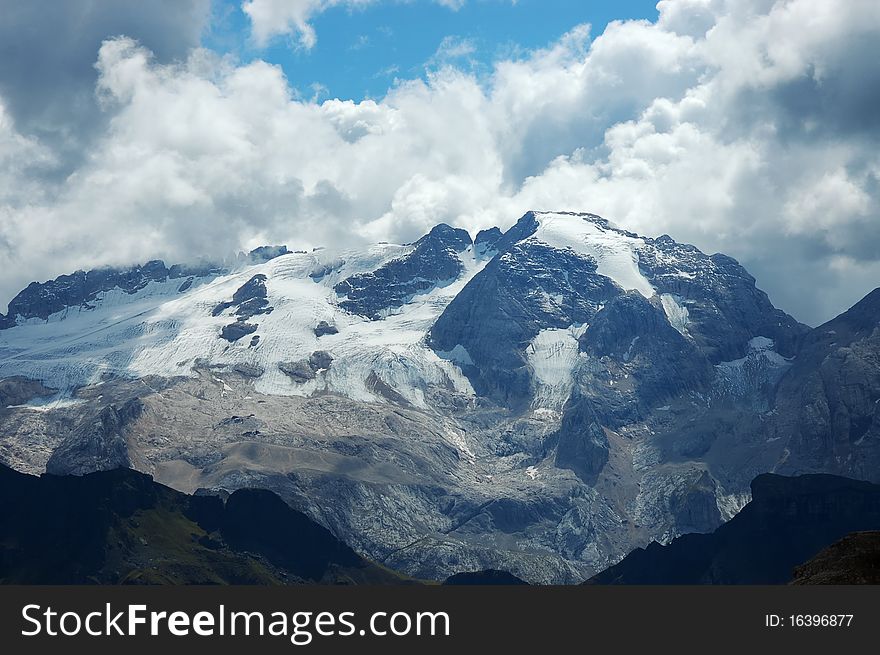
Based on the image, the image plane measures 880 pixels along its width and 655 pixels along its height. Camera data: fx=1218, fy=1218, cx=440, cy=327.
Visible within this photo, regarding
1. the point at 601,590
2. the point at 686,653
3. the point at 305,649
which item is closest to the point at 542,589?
the point at 601,590

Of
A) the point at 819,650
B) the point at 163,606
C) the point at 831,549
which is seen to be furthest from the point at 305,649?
the point at 831,549

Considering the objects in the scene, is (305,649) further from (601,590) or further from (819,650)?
(819,650)

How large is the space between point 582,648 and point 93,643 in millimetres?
53163

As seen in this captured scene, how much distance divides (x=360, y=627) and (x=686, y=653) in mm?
35111

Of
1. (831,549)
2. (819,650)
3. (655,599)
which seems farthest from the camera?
(831,549)

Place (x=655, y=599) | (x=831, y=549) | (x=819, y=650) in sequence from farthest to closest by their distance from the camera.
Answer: (x=831, y=549)
(x=655, y=599)
(x=819, y=650)

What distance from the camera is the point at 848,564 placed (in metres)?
184

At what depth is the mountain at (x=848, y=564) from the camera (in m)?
177

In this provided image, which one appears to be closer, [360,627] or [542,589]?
[360,627]

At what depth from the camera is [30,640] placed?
5221 inches

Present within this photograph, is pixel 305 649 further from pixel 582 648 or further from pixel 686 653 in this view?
pixel 686 653

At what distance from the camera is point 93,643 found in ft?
433

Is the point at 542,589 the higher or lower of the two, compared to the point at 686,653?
higher

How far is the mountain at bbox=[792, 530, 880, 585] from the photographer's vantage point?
581 feet
